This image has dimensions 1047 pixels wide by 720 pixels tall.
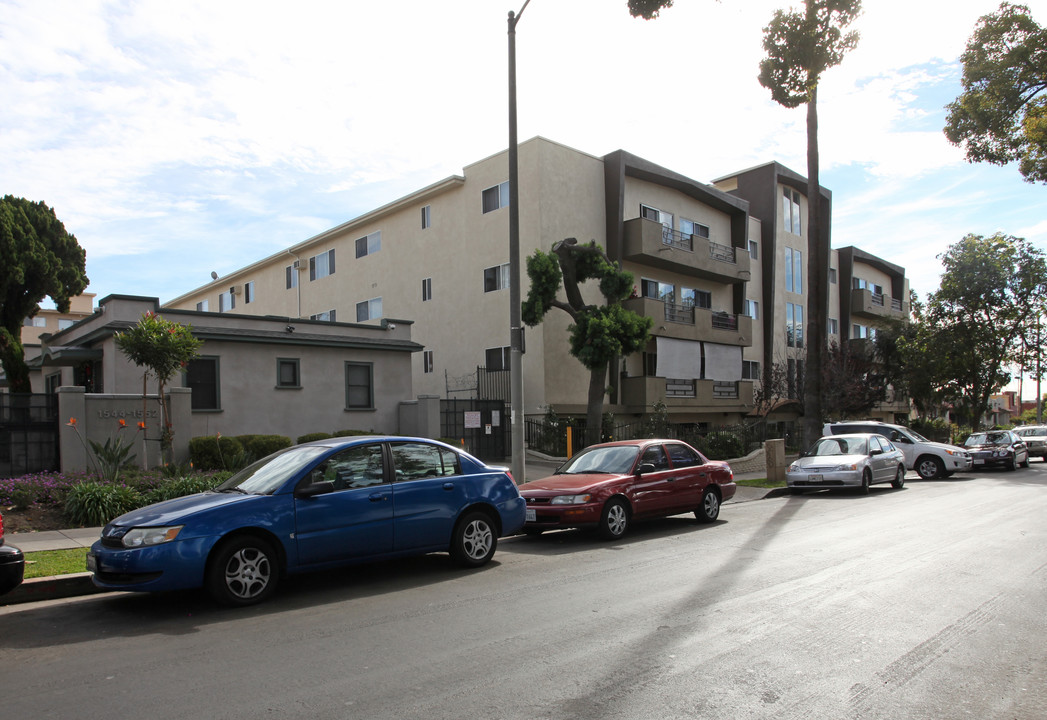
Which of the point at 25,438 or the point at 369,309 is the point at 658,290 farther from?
the point at 25,438

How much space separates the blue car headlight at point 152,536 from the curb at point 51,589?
1.04m

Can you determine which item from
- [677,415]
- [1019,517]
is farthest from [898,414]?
[1019,517]

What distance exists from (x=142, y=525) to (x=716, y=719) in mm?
5214

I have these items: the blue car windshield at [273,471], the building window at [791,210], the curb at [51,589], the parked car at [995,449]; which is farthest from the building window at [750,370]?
the curb at [51,589]

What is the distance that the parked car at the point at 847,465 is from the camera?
56.5 ft

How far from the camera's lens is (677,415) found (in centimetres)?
3092

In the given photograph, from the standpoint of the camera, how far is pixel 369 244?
34031 millimetres

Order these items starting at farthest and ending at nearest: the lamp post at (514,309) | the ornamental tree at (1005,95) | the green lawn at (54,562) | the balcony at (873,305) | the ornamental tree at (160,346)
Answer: the balcony at (873,305) < the ornamental tree at (160,346) < the lamp post at (514,309) < the ornamental tree at (1005,95) < the green lawn at (54,562)

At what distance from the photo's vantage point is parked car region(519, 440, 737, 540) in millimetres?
10352

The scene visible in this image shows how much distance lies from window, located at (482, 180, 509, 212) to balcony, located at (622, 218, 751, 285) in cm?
481

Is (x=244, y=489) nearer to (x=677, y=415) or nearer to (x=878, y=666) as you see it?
(x=878, y=666)

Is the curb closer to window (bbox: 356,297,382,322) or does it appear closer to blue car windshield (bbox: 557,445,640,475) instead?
blue car windshield (bbox: 557,445,640,475)

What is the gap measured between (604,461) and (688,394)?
1972cm

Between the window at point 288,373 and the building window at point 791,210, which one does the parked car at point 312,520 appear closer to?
the window at point 288,373
